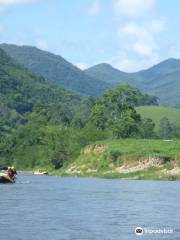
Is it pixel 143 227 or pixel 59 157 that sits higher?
pixel 59 157

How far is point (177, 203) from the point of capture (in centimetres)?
7088

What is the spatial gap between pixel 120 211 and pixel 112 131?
12981 centimetres

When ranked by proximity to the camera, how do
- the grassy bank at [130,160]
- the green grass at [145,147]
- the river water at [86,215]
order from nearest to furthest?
1. the river water at [86,215]
2. the grassy bank at [130,160]
3. the green grass at [145,147]

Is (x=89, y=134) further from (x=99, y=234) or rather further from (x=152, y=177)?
(x=99, y=234)

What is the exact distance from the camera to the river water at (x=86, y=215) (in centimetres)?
4694

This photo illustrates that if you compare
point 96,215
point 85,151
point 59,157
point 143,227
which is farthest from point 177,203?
point 59,157

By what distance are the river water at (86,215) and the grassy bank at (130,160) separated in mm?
53913

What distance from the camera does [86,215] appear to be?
58.1 m

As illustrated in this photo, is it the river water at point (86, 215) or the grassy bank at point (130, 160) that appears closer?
the river water at point (86, 215)

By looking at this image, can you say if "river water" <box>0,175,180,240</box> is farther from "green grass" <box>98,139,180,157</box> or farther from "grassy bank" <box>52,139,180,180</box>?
"green grass" <box>98,139,180,157</box>

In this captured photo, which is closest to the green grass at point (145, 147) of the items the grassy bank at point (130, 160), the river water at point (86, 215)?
the grassy bank at point (130, 160)

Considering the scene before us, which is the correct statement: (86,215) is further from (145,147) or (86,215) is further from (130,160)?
(145,147)

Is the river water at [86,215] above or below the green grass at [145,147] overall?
below

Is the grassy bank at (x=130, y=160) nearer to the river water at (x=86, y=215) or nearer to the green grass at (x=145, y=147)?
the green grass at (x=145, y=147)
